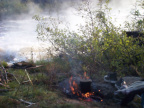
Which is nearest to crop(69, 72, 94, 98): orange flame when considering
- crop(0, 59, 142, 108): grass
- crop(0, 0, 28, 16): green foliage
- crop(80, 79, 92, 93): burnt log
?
crop(80, 79, 92, 93): burnt log

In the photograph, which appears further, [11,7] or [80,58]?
[11,7]

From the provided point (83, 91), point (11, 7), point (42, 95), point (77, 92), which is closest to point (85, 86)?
point (83, 91)

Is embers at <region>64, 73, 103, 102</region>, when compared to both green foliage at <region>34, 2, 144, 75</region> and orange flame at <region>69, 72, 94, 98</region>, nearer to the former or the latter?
orange flame at <region>69, 72, 94, 98</region>

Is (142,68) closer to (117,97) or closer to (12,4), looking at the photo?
(117,97)

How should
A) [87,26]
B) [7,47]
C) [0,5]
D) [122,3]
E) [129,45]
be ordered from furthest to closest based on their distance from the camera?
[0,5]
[7,47]
[122,3]
[87,26]
[129,45]

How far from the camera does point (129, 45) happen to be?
630cm

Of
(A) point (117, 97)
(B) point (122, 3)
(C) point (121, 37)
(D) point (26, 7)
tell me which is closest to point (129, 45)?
(C) point (121, 37)

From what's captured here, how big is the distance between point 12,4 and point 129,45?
24282 mm

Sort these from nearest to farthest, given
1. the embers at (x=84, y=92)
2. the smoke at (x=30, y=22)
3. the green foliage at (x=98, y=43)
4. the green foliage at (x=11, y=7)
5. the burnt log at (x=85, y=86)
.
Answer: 1. the embers at (x=84, y=92)
2. the burnt log at (x=85, y=86)
3. the green foliage at (x=98, y=43)
4. the smoke at (x=30, y=22)
5. the green foliage at (x=11, y=7)

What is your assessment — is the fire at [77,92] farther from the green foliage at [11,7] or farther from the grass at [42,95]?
the green foliage at [11,7]

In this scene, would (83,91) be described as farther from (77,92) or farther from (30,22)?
A: (30,22)

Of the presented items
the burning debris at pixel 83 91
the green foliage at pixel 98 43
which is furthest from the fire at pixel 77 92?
the green foliage at pixel 98 43

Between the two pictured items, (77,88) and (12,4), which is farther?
(12,4)

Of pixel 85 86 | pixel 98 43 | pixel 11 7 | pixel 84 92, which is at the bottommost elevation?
pixel 84 92
